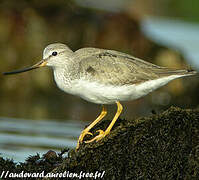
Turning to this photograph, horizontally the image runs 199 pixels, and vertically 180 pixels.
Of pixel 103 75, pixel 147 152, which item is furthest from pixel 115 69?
pixel 147 152

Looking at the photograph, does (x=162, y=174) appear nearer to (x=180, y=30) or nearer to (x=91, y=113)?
(x=91, y=113)

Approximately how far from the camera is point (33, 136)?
13523 mm

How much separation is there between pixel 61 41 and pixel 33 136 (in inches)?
247

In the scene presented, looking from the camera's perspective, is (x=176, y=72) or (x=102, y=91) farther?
(x=176, y=72)

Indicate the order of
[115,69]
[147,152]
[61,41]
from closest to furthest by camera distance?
1. [147,152]
2. [115,69]
3. [61,41]

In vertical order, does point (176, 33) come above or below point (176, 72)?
above

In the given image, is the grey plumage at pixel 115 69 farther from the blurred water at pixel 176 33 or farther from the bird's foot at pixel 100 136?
the blurred water at pixel 176 33

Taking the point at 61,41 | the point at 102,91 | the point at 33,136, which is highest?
the point at 61,41

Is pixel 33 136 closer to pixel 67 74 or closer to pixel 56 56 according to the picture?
pixel 56 56

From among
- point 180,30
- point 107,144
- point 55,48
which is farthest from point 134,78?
point 180,30

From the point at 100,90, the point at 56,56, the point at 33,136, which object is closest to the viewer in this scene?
the point at 100,90

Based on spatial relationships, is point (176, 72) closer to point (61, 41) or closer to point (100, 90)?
point (100, 90)

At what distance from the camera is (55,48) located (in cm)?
1035

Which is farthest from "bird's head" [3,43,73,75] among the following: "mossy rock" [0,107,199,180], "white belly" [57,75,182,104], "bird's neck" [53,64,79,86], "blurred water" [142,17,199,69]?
"blurred water" [142,17,199,69]
